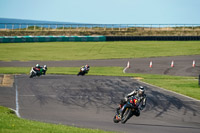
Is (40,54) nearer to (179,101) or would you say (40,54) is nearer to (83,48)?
(83,48)

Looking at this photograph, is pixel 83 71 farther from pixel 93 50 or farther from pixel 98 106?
pixel 93 50

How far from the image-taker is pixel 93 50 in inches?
2692

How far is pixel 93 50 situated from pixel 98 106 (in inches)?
1850

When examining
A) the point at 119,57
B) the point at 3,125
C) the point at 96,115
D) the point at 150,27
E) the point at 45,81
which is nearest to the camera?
the point at 3,125

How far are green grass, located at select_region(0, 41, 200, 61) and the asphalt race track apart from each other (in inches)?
1140

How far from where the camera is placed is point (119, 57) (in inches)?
2388

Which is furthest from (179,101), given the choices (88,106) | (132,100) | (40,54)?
(40,54)

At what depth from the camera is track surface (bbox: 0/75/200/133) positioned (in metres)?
17.1

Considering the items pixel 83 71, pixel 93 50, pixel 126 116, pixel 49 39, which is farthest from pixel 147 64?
pixel 126 116

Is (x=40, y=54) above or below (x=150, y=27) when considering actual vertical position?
below

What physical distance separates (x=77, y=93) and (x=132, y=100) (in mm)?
10694

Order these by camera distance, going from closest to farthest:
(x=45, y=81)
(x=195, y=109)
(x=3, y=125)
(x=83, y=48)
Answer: (x=3, y=125) → (x=195, y=109) → (x=45, y=81) → (x=83, y=48)

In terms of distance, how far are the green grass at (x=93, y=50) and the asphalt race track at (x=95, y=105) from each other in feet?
95.0

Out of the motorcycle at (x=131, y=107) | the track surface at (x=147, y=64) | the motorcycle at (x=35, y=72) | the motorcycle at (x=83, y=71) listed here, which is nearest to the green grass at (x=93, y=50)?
the track surface at (x=147, y=64)
